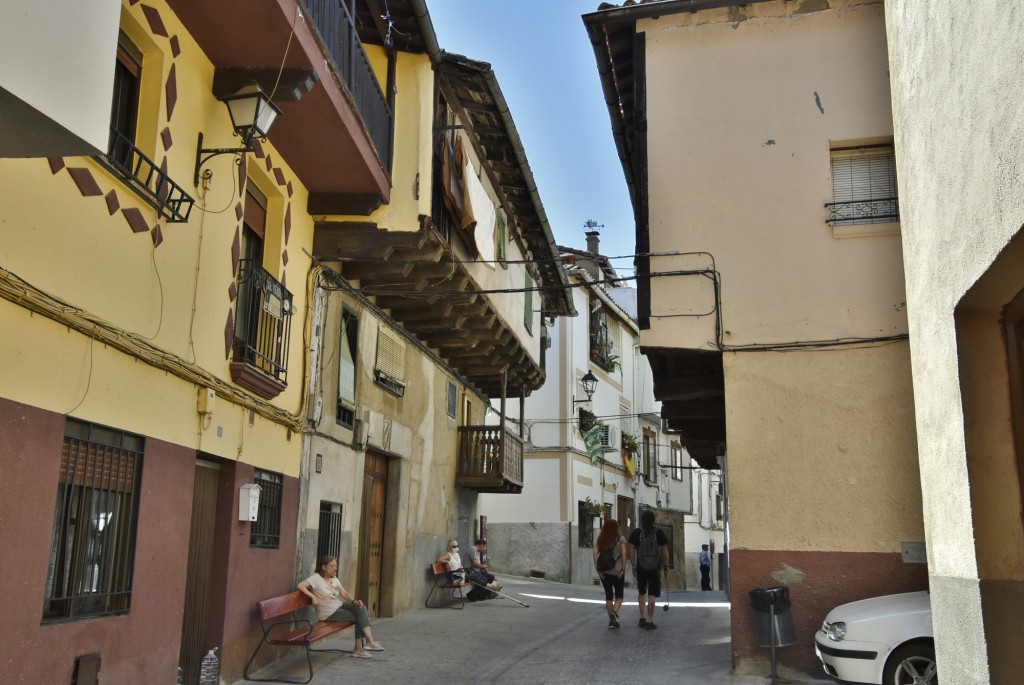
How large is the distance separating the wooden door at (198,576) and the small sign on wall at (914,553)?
6868 millimetres

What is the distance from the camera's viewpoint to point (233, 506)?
30.9ft

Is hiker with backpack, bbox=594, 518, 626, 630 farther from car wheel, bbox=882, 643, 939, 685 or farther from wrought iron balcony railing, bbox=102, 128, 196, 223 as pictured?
wrought iron balcony railing, bbox=102, 128, 196, 223

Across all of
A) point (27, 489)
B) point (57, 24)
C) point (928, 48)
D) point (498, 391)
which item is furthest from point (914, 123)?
point (498, 391)

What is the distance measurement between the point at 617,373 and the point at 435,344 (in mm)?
19350

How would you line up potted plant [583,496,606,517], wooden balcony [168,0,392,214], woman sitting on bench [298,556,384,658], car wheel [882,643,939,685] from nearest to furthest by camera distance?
1. car wheel [882,643,939,685]
2. wooden balcony [168,0,392,214]
3. woman sitting on bench [298,556,384,658]
4. potted plant [583,496,606,517]

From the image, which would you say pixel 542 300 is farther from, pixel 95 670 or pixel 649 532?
pixel 95 670

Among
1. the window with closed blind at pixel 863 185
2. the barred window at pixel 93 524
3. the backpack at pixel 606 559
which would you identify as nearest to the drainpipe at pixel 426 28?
the window with closed blind at pixel 863 185

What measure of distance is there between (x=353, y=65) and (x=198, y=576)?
5478 mm

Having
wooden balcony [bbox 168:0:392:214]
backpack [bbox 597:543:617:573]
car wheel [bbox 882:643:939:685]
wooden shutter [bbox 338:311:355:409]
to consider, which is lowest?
car wheel [bbox 882:643:939:685]

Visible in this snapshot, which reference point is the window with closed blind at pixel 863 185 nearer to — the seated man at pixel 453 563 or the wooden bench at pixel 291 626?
the wooden bench at pixel 291 626

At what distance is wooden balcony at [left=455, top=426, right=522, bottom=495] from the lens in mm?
18531

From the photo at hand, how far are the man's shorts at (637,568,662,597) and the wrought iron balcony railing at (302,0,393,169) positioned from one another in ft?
22.4

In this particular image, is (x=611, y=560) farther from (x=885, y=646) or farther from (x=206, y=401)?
(x=206, y=401)

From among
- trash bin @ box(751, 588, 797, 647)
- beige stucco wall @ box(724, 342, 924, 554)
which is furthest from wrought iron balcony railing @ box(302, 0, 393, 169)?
trash bin @ box(751, 588, 797, 647)
